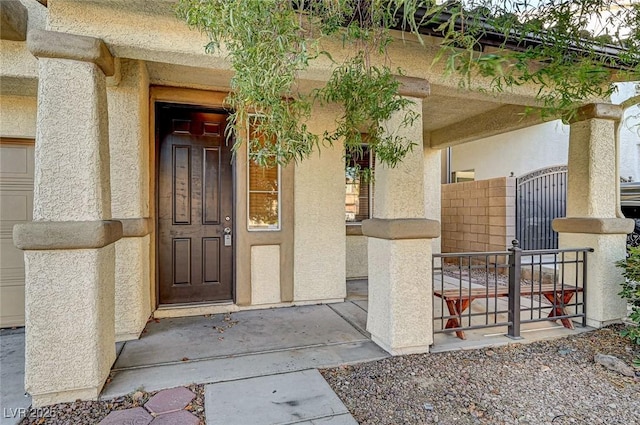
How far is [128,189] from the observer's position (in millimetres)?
3836

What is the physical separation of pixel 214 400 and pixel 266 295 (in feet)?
7.44

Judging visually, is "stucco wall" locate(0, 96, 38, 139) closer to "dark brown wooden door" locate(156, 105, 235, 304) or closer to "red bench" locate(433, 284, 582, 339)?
"dark brown wooden door" locate(156, 105, 235, 304)

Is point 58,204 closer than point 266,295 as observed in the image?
Yes

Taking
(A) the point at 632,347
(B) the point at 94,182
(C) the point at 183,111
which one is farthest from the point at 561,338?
(C) the point at 183,111

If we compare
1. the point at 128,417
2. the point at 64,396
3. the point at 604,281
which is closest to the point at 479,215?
the point at 604,281

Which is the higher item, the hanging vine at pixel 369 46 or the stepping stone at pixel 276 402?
the hanging vine at pixel 369 46

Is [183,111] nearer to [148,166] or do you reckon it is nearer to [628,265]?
[148,166]

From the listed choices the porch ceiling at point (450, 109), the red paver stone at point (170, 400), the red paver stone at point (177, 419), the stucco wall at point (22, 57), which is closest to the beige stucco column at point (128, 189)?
the stucco wall at point (22, 57)

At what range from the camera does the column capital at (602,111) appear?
4.29m

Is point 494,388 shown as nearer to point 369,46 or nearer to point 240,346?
point 240,346

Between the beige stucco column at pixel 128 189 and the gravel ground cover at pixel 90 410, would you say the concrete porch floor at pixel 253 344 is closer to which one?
the gravel ground cover at pixel 90 410

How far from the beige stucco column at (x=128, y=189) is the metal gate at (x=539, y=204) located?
277 inches

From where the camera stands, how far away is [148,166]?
4.27 metres

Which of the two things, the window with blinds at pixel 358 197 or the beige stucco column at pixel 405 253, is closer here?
the beige stucco column at pixel 405 253
